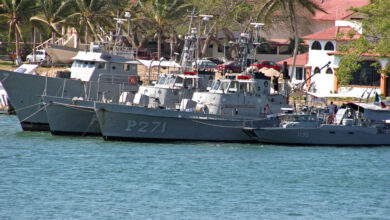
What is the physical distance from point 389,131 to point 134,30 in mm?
39617

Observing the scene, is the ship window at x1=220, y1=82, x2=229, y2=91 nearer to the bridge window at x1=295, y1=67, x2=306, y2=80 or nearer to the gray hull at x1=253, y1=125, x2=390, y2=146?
the gray hull at x1=253, y1=125, x2=390, y2=146

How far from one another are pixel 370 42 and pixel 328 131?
554 inches

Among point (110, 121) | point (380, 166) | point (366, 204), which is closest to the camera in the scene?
point (366, 204)

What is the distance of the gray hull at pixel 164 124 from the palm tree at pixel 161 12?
98.8ft

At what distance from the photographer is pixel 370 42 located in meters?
51.4

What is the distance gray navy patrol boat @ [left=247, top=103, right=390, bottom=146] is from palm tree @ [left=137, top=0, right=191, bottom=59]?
2993 cm

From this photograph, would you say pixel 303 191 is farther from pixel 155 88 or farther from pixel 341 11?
pixel 341 11

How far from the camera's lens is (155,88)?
41.2 metres

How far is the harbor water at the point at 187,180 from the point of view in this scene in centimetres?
2556

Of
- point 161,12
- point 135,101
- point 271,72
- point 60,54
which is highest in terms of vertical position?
point 161,12

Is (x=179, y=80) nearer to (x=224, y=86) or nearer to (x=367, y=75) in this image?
(x=224, y=86)

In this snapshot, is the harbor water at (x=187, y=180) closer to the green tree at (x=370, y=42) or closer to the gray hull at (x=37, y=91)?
the gray hull at (x=37, y=91)

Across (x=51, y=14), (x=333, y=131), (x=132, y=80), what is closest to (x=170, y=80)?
(x=132, y=80)

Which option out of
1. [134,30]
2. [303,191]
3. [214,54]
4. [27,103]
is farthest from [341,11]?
[303,191]
